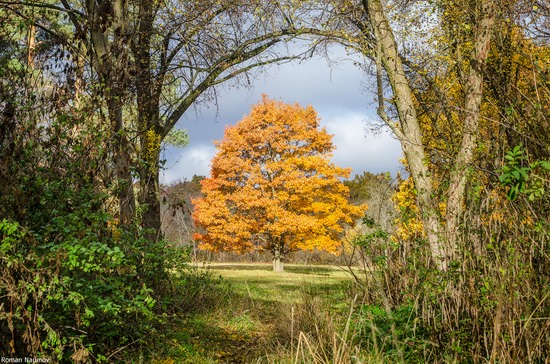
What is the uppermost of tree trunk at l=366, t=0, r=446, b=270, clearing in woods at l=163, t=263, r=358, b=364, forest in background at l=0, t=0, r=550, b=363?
tree trunk at l=366, t=0, r=446, b=270

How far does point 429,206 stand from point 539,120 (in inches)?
56.5

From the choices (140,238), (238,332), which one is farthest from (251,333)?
(140,238)

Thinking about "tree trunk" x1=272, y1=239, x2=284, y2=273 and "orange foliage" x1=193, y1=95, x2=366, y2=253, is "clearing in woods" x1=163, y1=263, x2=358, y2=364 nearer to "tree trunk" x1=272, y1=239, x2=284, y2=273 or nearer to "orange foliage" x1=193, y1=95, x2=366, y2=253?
"orange foliage" x1=193, y1=95, x2=366, y2=253

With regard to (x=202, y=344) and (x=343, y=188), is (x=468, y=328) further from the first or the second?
(x=343, y=188)

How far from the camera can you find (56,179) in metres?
4.20

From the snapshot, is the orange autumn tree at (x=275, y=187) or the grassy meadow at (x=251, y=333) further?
the orange autumn tree at (x=275, y=187)

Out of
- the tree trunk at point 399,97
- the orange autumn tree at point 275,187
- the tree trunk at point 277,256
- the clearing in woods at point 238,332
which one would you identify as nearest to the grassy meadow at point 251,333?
the clearing in woods at point 238,332

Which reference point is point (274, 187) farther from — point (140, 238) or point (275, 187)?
point (140, 238)

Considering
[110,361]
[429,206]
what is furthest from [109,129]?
[429,206]

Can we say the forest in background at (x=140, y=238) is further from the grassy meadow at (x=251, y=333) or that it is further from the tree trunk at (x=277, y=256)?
the tree trunk at (x=277, y=256)

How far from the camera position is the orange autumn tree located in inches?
814

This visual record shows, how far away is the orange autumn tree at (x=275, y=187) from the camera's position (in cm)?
2067

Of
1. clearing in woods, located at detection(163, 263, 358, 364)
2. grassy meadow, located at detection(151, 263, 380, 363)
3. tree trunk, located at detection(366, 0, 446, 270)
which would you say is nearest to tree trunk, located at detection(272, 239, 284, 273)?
clearing in woods, located at detection(163, 263, 358, 364)

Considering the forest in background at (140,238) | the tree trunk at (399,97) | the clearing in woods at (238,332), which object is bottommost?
the clearing in woods at (238,332)
